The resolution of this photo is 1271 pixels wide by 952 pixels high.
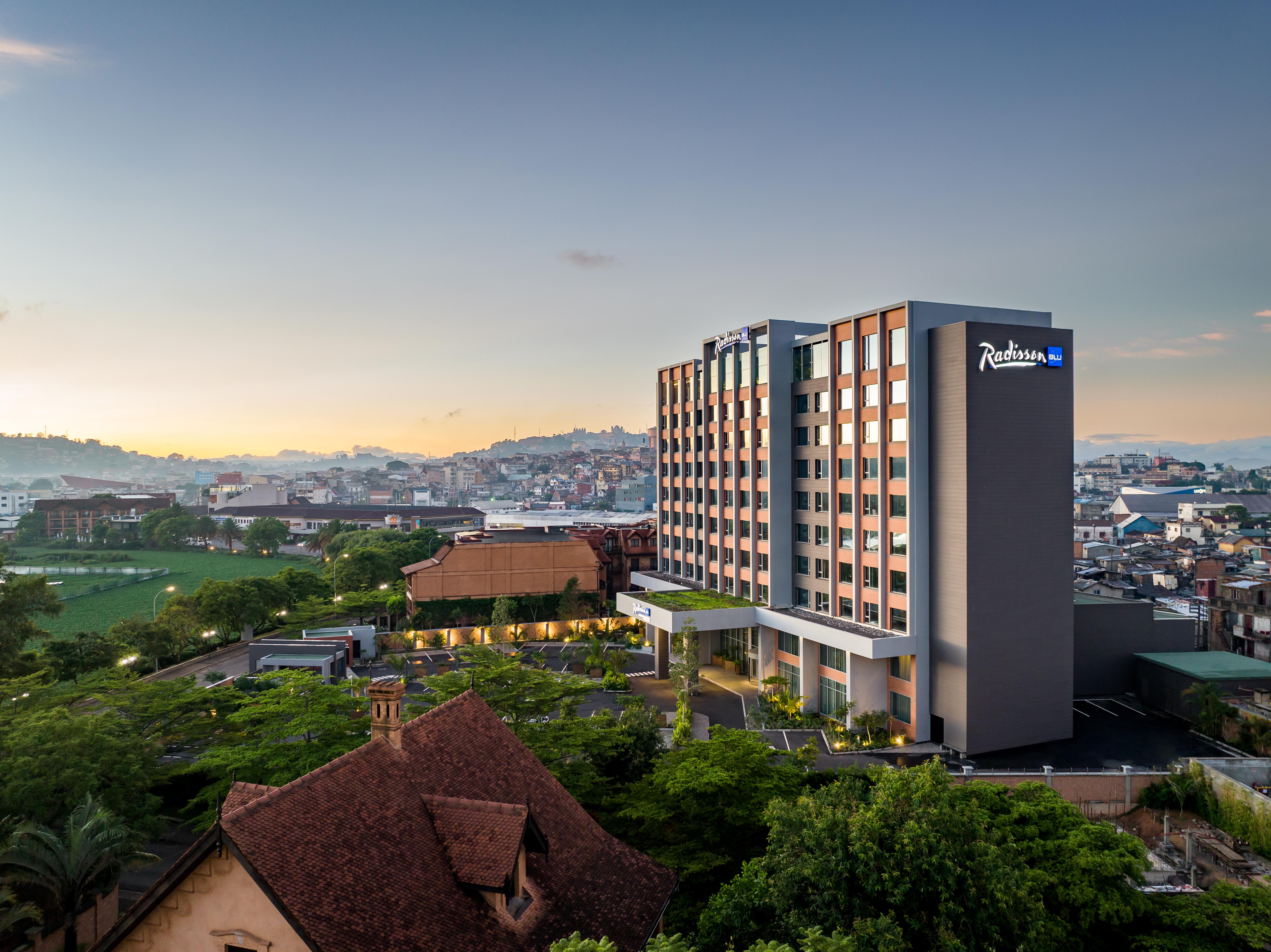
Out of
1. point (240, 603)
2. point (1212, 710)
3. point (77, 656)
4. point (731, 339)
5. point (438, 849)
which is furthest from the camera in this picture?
point (240, 603)

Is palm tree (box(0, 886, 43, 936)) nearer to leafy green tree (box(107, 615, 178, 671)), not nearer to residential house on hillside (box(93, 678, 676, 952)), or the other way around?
residential house on hillside (box(93, 678, 676, 952))

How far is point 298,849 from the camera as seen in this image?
40.5ft

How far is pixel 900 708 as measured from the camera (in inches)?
1804

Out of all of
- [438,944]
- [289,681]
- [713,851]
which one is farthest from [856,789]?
[289,681]

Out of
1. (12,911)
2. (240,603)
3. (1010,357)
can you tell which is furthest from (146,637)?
(1010,357)

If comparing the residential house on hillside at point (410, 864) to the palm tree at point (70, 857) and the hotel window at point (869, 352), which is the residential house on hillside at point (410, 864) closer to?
the palm tree at point (70, 857)

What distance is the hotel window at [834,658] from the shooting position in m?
47.8

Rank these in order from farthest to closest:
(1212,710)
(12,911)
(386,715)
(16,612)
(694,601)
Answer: (694,601) → (16,612) → (1212,710) → (12,911) → (386,715)

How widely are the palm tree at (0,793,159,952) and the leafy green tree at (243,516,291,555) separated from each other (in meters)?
154

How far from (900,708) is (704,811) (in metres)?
26.0

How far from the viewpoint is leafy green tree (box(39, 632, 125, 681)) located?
53.2 metres

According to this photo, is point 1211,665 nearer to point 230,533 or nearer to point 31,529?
point 230,533

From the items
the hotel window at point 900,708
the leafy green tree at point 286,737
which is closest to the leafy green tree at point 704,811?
the leafy green tree at point 286,737

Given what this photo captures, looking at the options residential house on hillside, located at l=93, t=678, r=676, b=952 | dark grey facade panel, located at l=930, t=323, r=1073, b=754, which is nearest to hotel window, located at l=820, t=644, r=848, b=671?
dark grey facade panel, located at l=930, t=323, r=1073, b=754
